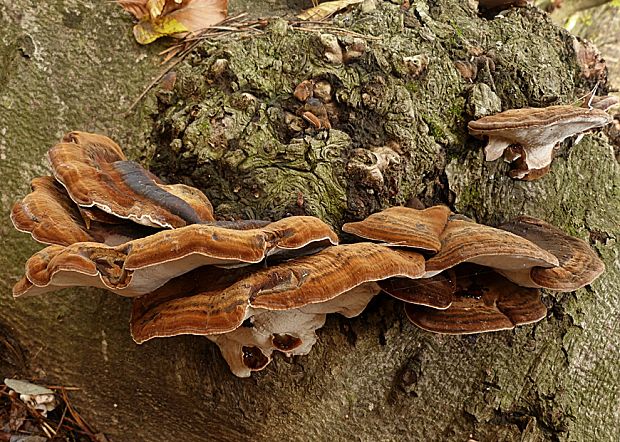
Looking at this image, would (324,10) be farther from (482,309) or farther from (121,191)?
(482,309)

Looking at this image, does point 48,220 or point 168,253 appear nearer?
point 168,253

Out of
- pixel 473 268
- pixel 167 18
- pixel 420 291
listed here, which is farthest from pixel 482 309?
pixel 167 18

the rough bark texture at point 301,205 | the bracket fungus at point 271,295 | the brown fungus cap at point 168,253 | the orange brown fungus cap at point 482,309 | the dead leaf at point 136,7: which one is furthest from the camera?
the dead leaf at point 136,7

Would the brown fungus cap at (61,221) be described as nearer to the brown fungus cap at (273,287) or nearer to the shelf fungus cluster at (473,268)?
the brown fungus cap at (273,287)

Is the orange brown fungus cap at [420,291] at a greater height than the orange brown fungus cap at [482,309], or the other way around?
the orange brown fungus cap at [420,291]

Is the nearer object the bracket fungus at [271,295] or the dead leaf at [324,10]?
the bracket fungus at [271,295]

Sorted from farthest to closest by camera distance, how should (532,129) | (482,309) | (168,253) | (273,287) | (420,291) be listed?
(532,129)
(482,309)
(420,291)
(273,287)
(168,253)

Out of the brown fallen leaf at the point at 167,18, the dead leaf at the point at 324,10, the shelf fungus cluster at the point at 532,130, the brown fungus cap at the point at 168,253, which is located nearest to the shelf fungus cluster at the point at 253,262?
the brown fungus cap at the point at 168,253

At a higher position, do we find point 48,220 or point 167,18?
point 167,18
